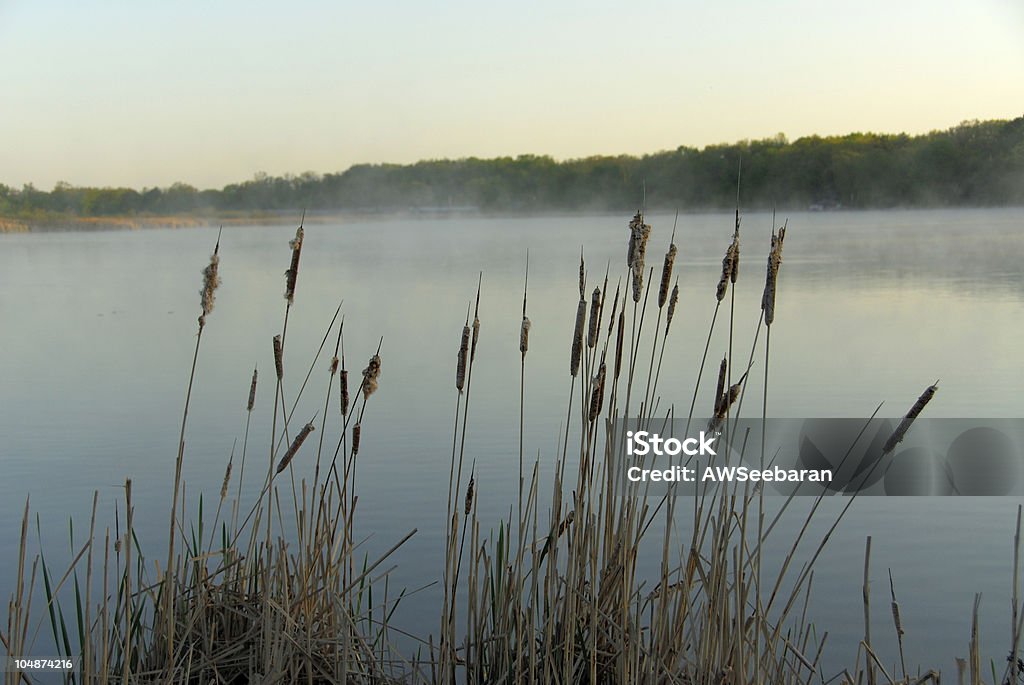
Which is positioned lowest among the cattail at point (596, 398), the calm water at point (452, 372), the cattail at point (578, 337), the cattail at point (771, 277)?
the calm water at point (452, 372)

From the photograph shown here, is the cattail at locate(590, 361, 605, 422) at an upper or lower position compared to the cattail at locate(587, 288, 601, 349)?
lower

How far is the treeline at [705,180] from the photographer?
11.4m

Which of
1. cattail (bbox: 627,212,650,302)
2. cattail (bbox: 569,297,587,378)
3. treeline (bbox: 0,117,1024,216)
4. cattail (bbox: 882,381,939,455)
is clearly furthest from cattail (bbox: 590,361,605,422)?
treeline (bbox: 0,117,1024,216)

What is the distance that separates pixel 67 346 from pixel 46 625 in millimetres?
5215

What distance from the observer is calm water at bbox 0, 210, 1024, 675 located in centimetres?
347

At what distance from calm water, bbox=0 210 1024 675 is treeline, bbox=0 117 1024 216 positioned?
92 centimetres

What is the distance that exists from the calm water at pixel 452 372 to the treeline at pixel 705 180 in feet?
3.02

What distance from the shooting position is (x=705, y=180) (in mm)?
11180

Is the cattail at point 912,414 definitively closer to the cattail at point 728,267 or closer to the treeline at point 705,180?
the cattail at point 728,267

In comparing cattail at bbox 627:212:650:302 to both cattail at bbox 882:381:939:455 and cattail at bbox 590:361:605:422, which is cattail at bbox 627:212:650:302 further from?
cattail at bbox 882:381:939:455

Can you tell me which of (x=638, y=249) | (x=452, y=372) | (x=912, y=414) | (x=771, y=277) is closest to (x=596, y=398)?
(x=638, y=249)

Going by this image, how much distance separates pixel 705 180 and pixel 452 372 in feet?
18.9

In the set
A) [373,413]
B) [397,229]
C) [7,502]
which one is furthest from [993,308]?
[397,229]

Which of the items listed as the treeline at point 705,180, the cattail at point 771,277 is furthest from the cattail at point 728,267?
the treeline at point 705,180
